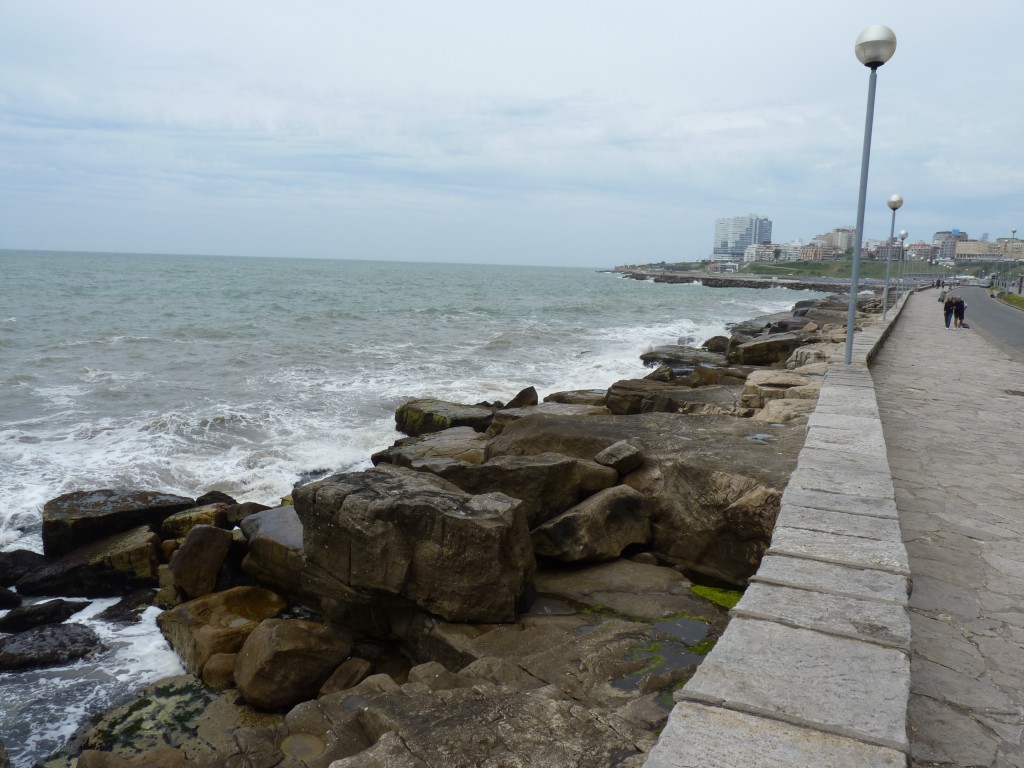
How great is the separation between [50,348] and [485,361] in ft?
46.0

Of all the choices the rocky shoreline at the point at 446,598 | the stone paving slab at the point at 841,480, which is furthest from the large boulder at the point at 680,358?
the stone paving slab at the point at 841,480

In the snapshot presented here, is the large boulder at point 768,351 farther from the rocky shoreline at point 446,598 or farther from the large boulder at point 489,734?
the large boulder at point 489,734

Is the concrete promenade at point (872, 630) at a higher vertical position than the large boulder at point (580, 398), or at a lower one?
higher

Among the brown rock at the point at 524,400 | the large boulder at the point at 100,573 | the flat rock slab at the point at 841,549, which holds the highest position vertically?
the flat rock slab at the point at 841,549

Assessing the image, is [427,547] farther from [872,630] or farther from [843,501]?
[872,630]

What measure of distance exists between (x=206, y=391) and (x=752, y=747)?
16.7m

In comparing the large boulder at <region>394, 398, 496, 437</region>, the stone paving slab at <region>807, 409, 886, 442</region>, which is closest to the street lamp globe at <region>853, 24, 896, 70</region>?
the stone paving slab at <region>807, 409, 886, 442</region>

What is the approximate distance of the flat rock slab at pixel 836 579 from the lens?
288cm

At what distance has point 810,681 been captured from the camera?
2326mm

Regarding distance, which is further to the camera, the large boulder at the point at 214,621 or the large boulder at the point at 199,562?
the large boulder at the point at 199,562

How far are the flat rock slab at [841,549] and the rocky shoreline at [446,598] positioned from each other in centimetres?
96

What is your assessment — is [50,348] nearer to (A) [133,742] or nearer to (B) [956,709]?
(A) [133,742]

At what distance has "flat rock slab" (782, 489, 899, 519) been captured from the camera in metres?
3.81

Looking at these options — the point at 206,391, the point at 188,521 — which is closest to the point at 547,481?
the point at 188,521
